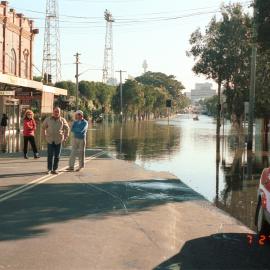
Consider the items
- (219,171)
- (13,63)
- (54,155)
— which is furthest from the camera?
(13,63)

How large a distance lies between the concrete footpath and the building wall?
1269 inches

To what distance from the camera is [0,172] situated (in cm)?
1457

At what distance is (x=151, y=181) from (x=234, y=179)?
11.2 feet

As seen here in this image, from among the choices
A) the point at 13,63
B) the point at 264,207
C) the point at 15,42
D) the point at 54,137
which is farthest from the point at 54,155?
the point at 15,42

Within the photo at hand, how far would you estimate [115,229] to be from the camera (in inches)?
314

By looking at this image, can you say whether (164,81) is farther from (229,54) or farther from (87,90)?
(229,54)

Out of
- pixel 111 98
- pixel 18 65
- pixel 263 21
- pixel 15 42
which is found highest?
pixel 15 42

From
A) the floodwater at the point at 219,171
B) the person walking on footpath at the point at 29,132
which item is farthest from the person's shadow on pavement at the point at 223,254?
the person walking on footpath at the point at 29,132

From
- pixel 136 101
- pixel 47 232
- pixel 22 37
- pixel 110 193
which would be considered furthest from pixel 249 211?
pixel 136 101

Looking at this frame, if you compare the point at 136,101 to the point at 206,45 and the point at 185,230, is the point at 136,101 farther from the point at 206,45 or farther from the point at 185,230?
the point at 185,230

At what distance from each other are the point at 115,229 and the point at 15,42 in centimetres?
4131

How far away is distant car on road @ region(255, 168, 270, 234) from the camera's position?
7375 millimetres

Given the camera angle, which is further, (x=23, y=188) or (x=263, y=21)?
(x=263, y=21)
